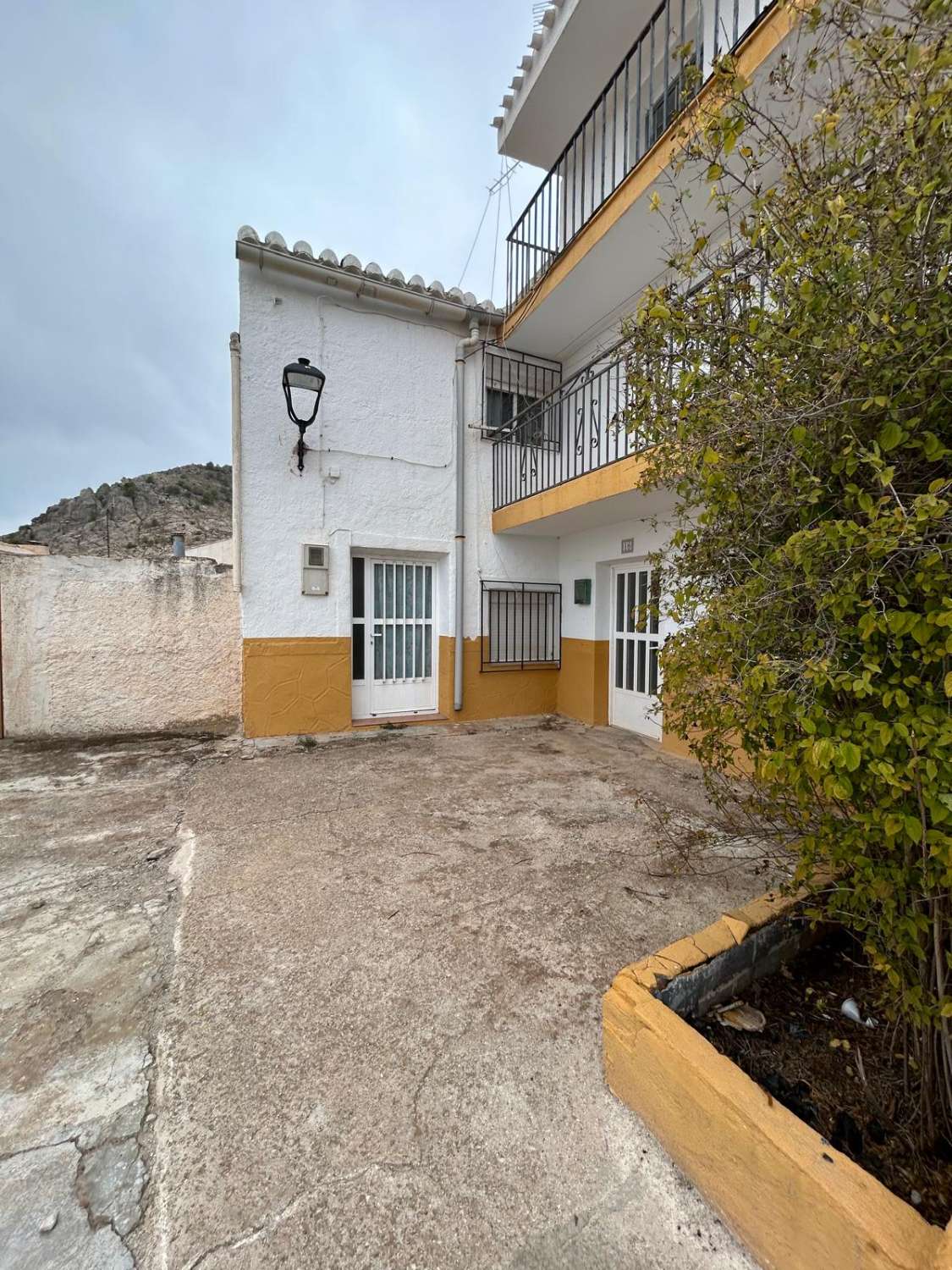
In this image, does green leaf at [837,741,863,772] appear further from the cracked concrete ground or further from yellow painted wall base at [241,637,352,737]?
yellow painted wall base at [241,637,352,737]

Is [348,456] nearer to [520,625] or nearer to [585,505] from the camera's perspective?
[585,505]

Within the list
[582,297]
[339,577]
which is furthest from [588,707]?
[582,297]

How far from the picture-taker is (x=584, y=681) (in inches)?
266

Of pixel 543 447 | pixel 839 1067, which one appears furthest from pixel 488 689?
pixel 839 1067

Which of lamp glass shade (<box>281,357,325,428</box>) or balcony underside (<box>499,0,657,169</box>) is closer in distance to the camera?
balcony underside (<box>499,0,657,169</box>)

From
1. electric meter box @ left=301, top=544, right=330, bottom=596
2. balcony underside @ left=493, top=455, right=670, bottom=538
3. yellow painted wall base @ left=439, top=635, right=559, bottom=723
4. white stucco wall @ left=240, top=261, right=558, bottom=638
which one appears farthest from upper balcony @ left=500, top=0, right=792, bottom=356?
yellow painted wall base @ left=439, top=635, right=559, bottom=723

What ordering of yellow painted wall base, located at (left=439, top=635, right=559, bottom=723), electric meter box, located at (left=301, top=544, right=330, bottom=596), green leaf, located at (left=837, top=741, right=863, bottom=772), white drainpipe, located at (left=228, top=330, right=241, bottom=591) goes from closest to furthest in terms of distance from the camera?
1. green leaf, located at (left=837, top=741, right=863, bottom=772)
2. white drainpipe, located at (left=228, top=330, right=241, bottom=591)
3. electric meter box, located at (left=301, top=544, right=330, bottom=596)
4. yellow painted wall base, located at (left=439, top=635, right=559, bottom=723)

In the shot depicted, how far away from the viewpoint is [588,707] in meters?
6.66

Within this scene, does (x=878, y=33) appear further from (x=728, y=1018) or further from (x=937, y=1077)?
(x=728, y=1018)

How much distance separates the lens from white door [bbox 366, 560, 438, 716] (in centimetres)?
645

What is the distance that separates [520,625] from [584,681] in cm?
121

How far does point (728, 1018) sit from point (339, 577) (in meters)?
5.44

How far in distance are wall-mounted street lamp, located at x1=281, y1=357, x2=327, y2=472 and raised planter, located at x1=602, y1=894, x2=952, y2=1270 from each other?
19.2 ft

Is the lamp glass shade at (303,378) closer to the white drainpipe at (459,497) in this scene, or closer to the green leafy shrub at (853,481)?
the white drainpipe at (459,497)
